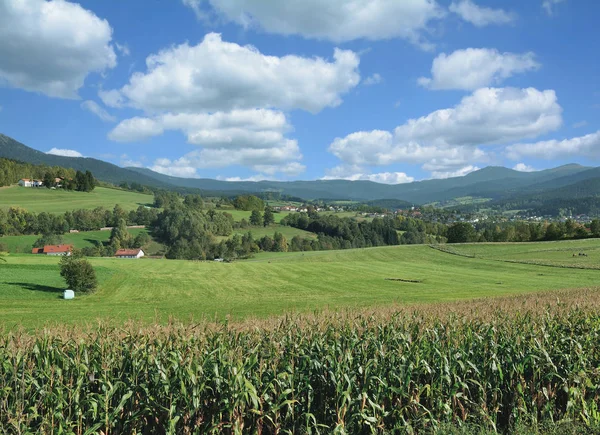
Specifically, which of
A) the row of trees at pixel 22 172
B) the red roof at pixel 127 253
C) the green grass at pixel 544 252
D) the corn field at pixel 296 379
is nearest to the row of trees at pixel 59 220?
the red roof at pixel 127 253

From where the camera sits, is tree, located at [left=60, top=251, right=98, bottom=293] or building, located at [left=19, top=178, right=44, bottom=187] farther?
building, located at [left=19, top=178, right=44, bottom=187]

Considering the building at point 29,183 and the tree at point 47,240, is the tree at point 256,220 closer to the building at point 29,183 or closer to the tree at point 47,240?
the tree at point 47,240

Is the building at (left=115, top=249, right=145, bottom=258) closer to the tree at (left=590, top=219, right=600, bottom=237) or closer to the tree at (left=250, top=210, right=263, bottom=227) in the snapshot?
the tree at (left=250, top=210, right=263, bottom=227)

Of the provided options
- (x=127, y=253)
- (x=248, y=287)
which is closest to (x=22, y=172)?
(x=127, y=253)

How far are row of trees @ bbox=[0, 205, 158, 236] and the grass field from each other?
7096 millimetres

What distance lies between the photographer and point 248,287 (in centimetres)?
4244

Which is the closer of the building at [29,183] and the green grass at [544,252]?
the green grass at [544,252]

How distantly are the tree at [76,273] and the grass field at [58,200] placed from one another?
10567cm

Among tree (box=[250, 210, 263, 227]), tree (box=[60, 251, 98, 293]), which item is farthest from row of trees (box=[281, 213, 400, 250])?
tree (box=[60, 251, 98, 293])

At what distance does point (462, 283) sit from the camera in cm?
4653

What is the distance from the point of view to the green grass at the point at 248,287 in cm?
2486

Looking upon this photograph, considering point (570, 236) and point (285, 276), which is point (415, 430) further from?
point (570, 236)

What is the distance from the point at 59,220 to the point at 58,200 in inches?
1236

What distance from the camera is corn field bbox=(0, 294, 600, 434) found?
703cm
